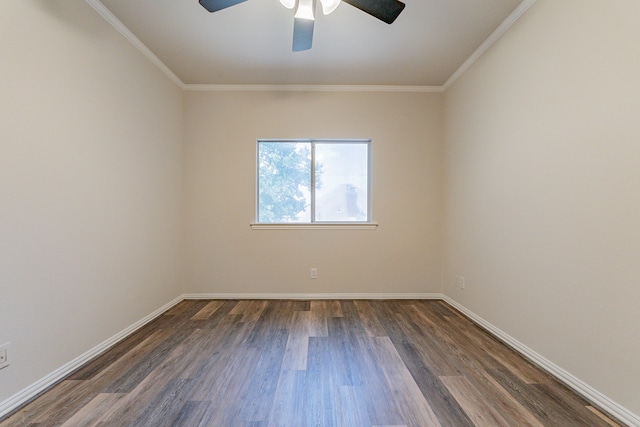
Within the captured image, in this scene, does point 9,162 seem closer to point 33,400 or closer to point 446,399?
point 33,400

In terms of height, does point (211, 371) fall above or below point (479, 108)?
below

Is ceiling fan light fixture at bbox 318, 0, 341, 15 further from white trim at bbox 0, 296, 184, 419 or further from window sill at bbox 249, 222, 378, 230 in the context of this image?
white trim at bbox 0, 296, 184, 419

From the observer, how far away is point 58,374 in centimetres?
167

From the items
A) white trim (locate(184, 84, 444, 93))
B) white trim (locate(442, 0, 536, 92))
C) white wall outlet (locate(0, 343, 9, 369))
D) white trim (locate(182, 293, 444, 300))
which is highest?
white trim (locate(442, 0, 536, 92))

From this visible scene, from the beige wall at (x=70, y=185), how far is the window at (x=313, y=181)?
1.22 metres

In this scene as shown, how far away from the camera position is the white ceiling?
6.64ft

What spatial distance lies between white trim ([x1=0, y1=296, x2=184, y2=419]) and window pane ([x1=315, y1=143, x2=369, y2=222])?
2.23 m

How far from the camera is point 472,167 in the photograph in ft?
8.72

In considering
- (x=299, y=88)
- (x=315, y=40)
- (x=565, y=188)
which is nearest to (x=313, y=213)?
(x=299, y=88)

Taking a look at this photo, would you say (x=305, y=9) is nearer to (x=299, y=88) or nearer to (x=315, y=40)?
(x=315, y=40)

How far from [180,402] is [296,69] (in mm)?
2941

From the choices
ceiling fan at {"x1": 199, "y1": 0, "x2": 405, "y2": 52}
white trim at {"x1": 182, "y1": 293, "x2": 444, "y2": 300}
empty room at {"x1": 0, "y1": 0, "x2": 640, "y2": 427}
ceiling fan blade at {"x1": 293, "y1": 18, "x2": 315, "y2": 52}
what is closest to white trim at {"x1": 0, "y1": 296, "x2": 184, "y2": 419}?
empty room at {"x1": 0, "y1": 0, "x2": 640, "y2": 427}

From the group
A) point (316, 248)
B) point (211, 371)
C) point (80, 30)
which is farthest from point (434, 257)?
point (80, 30)

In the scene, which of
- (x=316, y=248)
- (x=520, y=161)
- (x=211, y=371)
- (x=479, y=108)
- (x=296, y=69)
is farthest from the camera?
(x=316, y=248)
